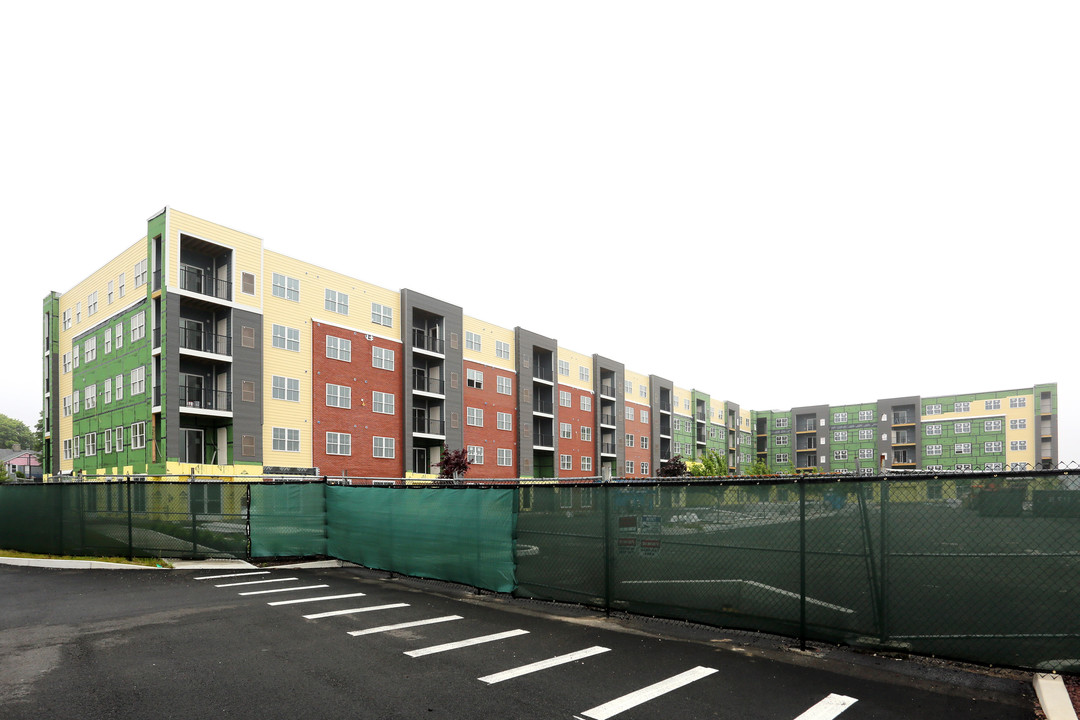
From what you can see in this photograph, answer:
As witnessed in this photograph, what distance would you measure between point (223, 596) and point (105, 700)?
5.71 meters

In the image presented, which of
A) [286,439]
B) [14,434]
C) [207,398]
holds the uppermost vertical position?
[207,398]

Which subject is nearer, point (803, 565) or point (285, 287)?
point (803, 565)

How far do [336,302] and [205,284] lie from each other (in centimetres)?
784

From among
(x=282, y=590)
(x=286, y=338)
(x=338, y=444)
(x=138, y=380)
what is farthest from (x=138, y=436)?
(x=282, y=590)

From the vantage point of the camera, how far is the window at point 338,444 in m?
38.5

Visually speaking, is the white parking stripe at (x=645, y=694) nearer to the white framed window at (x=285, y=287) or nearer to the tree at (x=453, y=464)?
the white framed window at (x=285, y=287)

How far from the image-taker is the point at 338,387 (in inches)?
1555

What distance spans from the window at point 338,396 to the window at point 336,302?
15.6ft

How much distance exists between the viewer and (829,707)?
6223 millimetres

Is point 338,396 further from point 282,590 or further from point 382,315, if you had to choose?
point 282,590

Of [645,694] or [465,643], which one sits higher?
[645,694]

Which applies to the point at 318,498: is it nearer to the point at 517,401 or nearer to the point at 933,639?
the point at 933,639

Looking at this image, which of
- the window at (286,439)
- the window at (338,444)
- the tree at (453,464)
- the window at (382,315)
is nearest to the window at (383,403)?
the window at (338,444)

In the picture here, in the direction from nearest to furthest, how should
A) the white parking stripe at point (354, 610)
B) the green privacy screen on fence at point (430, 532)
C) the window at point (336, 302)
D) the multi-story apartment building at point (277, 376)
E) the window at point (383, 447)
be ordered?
the white parking stripe at point (354, 610) → the green privacy screen on fence at point (430, 532) → the multi-story apartment building at point (277, 376) → the window at point (336, 302) → the window at point (383, 447)
